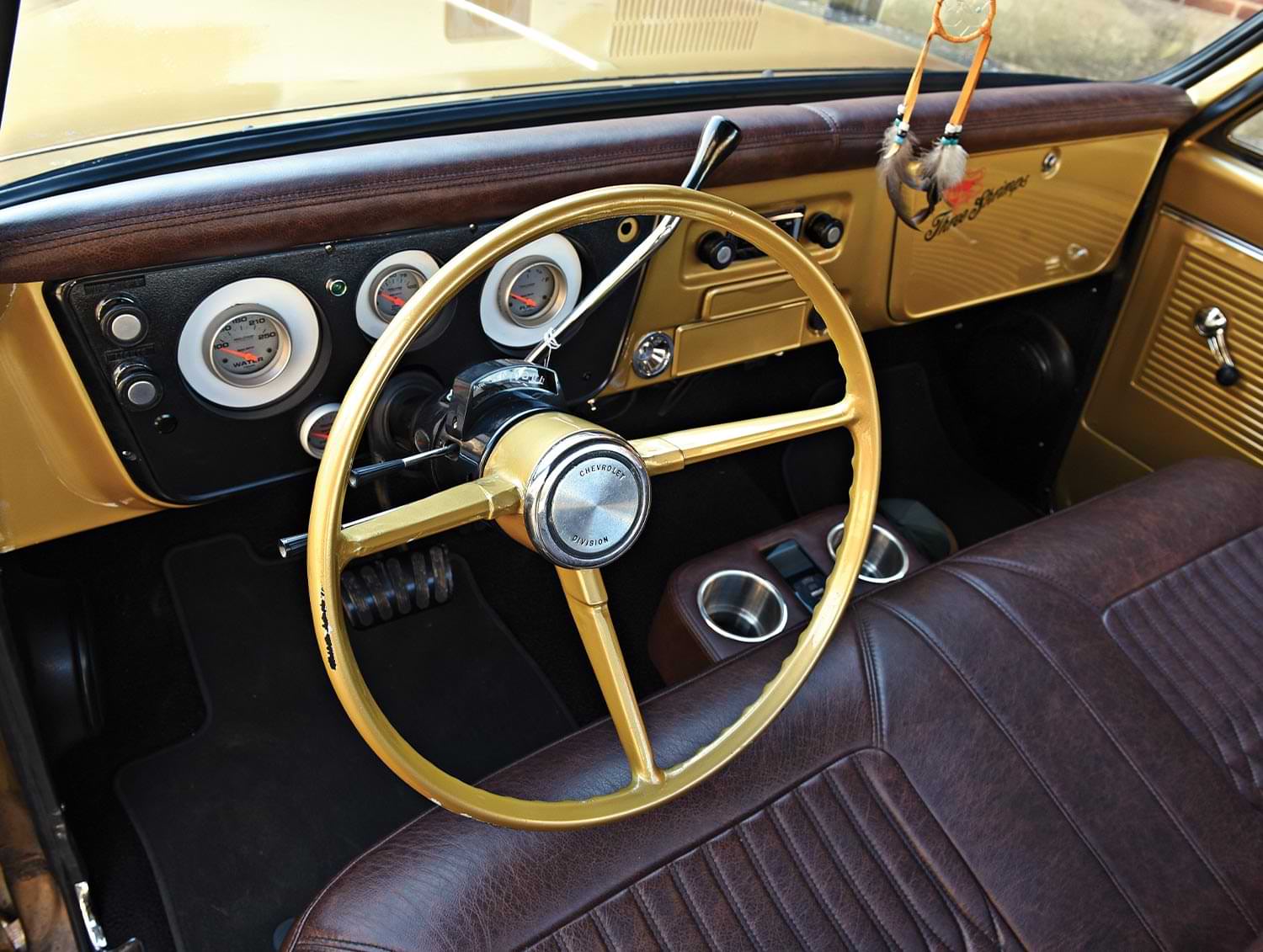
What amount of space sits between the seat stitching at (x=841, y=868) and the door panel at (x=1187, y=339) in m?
1.36

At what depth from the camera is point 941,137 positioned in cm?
148

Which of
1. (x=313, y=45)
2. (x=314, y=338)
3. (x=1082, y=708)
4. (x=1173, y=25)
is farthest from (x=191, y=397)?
(x=1173, y=25)

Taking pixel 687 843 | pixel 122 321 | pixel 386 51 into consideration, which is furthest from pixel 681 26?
pixel 687 843

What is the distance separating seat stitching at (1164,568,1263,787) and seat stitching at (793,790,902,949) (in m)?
0.53

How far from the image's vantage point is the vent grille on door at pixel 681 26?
147 centimetres

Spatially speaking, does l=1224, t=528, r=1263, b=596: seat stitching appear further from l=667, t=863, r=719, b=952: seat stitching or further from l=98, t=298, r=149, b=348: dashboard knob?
l=98, t=298, r=149, b=348: dashboard knob

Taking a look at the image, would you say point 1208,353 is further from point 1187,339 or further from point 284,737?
point 284,737

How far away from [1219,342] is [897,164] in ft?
2.87

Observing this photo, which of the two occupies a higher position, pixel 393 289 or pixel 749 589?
pixel 393 289

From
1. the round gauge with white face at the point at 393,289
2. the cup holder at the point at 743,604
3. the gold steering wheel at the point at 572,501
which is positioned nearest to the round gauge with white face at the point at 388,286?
the round gauge with white face at the point at 393,289

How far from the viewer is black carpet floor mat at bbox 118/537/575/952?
1.54m

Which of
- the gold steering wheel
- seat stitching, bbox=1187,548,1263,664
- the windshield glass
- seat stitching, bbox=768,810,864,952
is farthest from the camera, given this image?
seat stitching, bbox=1187,548,1263,664

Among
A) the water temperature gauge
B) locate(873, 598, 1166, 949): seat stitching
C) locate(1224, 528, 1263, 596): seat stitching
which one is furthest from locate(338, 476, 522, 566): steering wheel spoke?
locate(1224, 528, 1263, 596): seat stitching

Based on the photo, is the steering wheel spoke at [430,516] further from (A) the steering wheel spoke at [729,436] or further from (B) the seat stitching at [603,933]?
(B) the seat stitching at [603,933]
